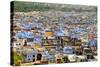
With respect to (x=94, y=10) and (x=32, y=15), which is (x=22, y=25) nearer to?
(x=32, y=15)

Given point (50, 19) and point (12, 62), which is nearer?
point (12, 62)

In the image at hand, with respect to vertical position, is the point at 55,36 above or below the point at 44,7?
below

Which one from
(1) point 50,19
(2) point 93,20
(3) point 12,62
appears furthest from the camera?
(2) point 93,20

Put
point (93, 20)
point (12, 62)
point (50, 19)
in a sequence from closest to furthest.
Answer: point (12, 62), point (50, 19), point (93, 20)

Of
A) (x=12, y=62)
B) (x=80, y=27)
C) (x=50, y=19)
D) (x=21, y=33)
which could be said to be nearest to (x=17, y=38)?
(x=21, y=33)

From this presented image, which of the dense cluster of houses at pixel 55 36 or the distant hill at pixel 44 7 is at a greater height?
the distant hill at pixel 44 7

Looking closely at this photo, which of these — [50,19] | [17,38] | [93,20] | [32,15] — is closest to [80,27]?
[93,20]

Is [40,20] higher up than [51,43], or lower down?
higher up

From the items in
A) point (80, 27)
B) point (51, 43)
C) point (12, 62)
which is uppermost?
point (80, 27)

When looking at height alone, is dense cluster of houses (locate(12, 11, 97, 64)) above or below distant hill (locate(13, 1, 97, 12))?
below
